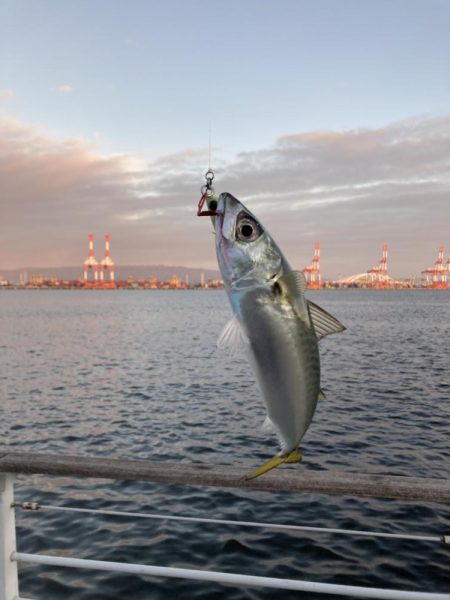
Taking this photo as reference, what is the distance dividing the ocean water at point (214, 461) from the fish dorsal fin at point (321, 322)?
7603 millimetres

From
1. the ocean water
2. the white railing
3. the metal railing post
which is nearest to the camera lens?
the white railing

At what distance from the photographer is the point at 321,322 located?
1.83 m

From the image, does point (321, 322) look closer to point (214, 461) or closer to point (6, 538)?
point (6, 538)

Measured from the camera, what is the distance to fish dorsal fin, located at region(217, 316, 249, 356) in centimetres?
172

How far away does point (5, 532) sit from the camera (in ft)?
11.1

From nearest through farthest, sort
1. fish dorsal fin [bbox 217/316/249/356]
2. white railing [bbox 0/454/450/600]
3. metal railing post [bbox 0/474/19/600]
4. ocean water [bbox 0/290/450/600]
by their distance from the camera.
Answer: fish dorsal fin [bbox 217/316/249/356]
white railing [bbox 0/454/450/600]
metal railing post [bbox 0/474/19/600]
ocean water [bbox 0/290/450/600]

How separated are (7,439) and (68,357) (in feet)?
79.3

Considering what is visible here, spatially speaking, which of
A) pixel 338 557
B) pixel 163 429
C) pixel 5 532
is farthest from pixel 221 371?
pixel 5 532

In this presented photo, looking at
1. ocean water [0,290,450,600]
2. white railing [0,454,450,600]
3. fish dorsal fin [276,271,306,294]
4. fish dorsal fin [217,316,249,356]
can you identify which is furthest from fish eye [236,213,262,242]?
ocean water [0,290,450,600]

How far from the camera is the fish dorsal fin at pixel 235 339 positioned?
1.72m

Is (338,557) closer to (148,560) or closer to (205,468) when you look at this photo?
(148,560)

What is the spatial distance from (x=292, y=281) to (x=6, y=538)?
288 cm

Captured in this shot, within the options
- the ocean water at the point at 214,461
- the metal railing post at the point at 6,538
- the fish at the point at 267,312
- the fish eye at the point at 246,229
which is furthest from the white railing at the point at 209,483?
the ocean water at the point at 214,461

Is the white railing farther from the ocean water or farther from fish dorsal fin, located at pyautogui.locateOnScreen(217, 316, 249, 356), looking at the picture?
the ocean water
